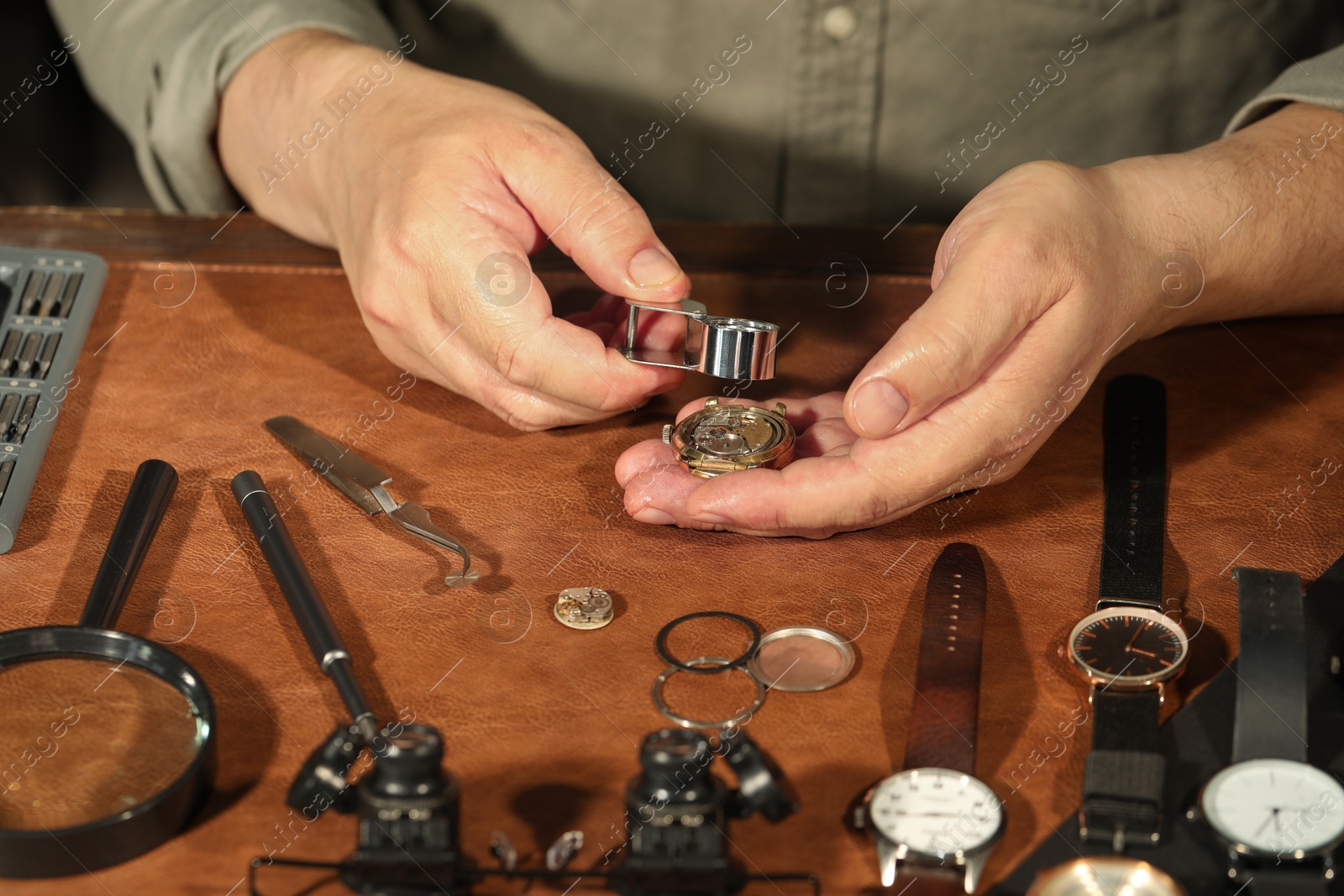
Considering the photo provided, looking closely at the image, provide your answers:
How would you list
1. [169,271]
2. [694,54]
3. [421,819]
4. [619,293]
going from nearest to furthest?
[421,819], [619,293], [169,271], [694,54]

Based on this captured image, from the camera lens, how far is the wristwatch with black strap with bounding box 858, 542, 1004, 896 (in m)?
0.92

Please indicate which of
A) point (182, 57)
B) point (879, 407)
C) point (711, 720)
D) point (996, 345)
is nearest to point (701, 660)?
point (711, 720)

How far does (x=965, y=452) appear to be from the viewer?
1.32 metres

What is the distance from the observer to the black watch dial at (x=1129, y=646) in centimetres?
111

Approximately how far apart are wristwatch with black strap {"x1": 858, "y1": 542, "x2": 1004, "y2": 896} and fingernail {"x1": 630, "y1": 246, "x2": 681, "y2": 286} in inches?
→ 22.4

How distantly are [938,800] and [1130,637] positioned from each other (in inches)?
13.0

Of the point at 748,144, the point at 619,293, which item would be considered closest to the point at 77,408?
the point at 619,293

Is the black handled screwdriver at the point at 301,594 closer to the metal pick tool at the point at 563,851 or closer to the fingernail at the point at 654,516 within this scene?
the metal pick tool at the point at 563,851

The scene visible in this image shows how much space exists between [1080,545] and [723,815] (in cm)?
64

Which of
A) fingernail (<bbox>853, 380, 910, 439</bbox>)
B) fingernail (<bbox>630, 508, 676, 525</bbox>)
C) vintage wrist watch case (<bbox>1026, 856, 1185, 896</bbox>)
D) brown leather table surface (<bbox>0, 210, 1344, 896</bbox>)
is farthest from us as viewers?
fingernail (<bbox>630, 508, 676, 525</bbox>)

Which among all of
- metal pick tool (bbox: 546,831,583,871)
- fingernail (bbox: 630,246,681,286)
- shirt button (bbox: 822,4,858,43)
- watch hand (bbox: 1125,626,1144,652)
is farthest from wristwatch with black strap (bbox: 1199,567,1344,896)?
shirt button (bbox: 822,4,858,43)

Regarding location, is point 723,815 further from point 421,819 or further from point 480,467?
point 480,467

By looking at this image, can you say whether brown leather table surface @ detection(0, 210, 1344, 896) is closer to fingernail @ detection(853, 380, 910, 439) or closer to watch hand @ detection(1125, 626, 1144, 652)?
watch hand @ detection(1125, 626, 1144, 652)

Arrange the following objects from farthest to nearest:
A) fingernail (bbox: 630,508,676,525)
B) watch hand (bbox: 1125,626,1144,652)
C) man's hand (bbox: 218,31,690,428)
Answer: man's hand (bbox: 218,31,690,428), fingernail (bbox: 630,508,676,525), watch hand (bbox: 1125,626,1144,652)
